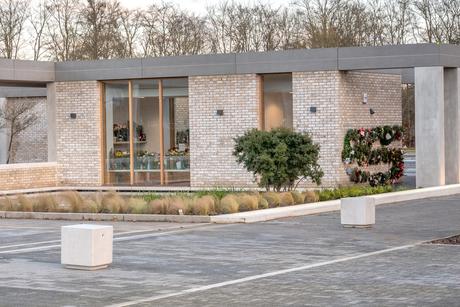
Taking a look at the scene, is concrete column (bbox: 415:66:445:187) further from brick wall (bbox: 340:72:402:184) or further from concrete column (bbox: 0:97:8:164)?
concrete column (bbox: 0:97:8:164)

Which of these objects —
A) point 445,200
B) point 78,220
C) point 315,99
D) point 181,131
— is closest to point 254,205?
point 78,220

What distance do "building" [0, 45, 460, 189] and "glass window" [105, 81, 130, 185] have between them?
33 mm

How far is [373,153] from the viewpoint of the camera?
106 feet

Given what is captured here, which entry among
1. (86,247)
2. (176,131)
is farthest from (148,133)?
(86,247)

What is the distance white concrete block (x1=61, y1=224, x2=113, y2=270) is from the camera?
14336mm

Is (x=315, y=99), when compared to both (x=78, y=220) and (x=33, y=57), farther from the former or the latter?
(x=33, y=57)

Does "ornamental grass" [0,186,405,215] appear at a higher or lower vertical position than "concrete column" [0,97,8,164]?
lower

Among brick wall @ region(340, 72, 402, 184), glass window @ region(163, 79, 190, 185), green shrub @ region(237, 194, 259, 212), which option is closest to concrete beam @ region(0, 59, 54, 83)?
glass window @ region(163, 79, 190, 185)

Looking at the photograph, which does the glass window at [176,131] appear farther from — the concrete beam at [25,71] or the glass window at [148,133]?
the concrete beam at [25,71]

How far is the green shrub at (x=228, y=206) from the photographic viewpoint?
22.9 meters

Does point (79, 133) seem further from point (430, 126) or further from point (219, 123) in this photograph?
point (430, 126)

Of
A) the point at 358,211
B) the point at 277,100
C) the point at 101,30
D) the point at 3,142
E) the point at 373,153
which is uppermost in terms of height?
the point at 101,30

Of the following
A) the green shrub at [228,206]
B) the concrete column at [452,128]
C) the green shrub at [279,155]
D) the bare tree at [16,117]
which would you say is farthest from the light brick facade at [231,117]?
the green shrub at [228,206]

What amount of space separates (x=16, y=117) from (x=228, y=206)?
21.4 m
